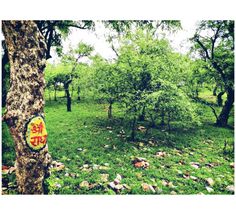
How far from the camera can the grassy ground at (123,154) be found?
4616 mm

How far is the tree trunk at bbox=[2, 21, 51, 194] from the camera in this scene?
3.38 m

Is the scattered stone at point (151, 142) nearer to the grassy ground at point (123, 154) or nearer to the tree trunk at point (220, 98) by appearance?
the grassy ground at point (123, 154)

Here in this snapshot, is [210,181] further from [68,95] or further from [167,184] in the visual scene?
[68,95]

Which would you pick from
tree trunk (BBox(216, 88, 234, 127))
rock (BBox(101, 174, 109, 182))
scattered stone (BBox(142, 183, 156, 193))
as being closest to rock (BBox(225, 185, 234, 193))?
scattered stone (BBox(142, 183, 156, 193))

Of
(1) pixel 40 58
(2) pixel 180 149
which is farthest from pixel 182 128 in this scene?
(1) pixel 40 58

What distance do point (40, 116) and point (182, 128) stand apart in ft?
16.4

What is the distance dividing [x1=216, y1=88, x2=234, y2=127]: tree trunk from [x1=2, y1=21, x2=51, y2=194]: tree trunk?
6055 mm

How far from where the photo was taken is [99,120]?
694 cm

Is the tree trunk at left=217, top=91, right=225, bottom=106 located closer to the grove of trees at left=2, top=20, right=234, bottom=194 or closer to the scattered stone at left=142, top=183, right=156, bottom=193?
the grove of trees at left=2, top=20, right=234, bottom=194

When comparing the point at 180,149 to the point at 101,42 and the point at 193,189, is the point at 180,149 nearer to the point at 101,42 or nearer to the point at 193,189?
the point at 193,189

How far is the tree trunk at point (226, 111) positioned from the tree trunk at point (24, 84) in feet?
19.9

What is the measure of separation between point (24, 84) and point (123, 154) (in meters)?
3.00

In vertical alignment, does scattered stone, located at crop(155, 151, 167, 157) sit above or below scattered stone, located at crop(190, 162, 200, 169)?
above

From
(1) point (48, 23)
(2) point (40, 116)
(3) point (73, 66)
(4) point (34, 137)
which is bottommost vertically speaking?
(4) point (34, 137)
